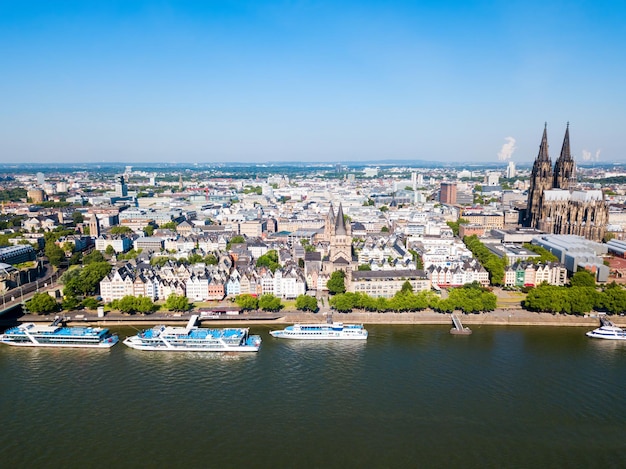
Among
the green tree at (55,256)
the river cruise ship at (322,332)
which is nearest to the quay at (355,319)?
the river cruise ship at (322,332)

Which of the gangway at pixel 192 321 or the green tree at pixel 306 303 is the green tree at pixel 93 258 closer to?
the gangway at pixel 192 321

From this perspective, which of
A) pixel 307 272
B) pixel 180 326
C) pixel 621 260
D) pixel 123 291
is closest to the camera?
pixel 180 326

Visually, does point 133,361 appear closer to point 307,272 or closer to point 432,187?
point 307,272

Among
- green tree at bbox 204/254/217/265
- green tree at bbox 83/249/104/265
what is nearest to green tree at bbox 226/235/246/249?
green tree at bbox 204/254/217/265

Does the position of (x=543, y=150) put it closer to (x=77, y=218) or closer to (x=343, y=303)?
(x=343, y=303)

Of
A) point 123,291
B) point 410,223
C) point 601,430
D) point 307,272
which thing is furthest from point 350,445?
point 410,223

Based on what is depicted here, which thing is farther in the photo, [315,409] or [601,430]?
[315,409]

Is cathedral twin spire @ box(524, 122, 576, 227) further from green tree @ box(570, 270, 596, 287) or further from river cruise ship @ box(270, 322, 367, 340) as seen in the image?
river cruise ship @ box(270, 322, 367, 340)
